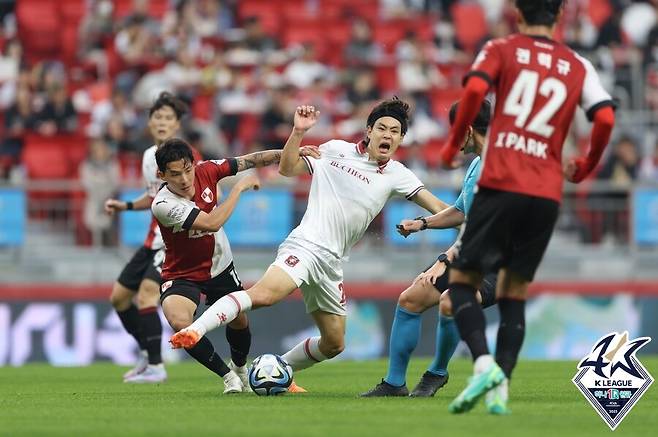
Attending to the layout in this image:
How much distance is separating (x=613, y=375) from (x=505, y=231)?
43.5 inches

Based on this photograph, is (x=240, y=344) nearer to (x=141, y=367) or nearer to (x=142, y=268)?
(x=142, y=268)

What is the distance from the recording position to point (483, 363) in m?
7.28

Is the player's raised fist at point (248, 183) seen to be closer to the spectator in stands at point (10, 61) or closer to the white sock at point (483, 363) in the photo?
the white sock at point (483, 363)

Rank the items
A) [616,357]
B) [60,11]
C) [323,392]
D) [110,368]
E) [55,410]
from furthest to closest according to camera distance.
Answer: [60,11], [110,368], [323,392], [55,410], [616,357]

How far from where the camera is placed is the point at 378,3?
74.9 ft

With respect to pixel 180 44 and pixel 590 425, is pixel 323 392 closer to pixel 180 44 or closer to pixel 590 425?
pixel 590 425

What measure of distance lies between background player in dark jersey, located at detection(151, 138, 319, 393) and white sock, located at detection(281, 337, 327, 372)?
1.28ft

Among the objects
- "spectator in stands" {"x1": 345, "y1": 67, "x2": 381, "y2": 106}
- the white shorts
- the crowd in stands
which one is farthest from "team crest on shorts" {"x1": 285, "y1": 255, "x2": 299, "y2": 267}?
"spectator in stands" {"x1": 345, "y1": 67, "x2": 381, "y2": 106}

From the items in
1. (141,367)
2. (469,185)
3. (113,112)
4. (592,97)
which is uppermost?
(592,97)

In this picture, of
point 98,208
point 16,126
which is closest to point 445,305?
point 98,208

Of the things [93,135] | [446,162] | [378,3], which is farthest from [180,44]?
[446,162]

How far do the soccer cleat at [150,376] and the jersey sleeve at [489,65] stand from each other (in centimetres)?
576

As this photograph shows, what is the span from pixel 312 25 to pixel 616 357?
14.8 meters

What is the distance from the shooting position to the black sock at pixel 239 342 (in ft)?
33.8
